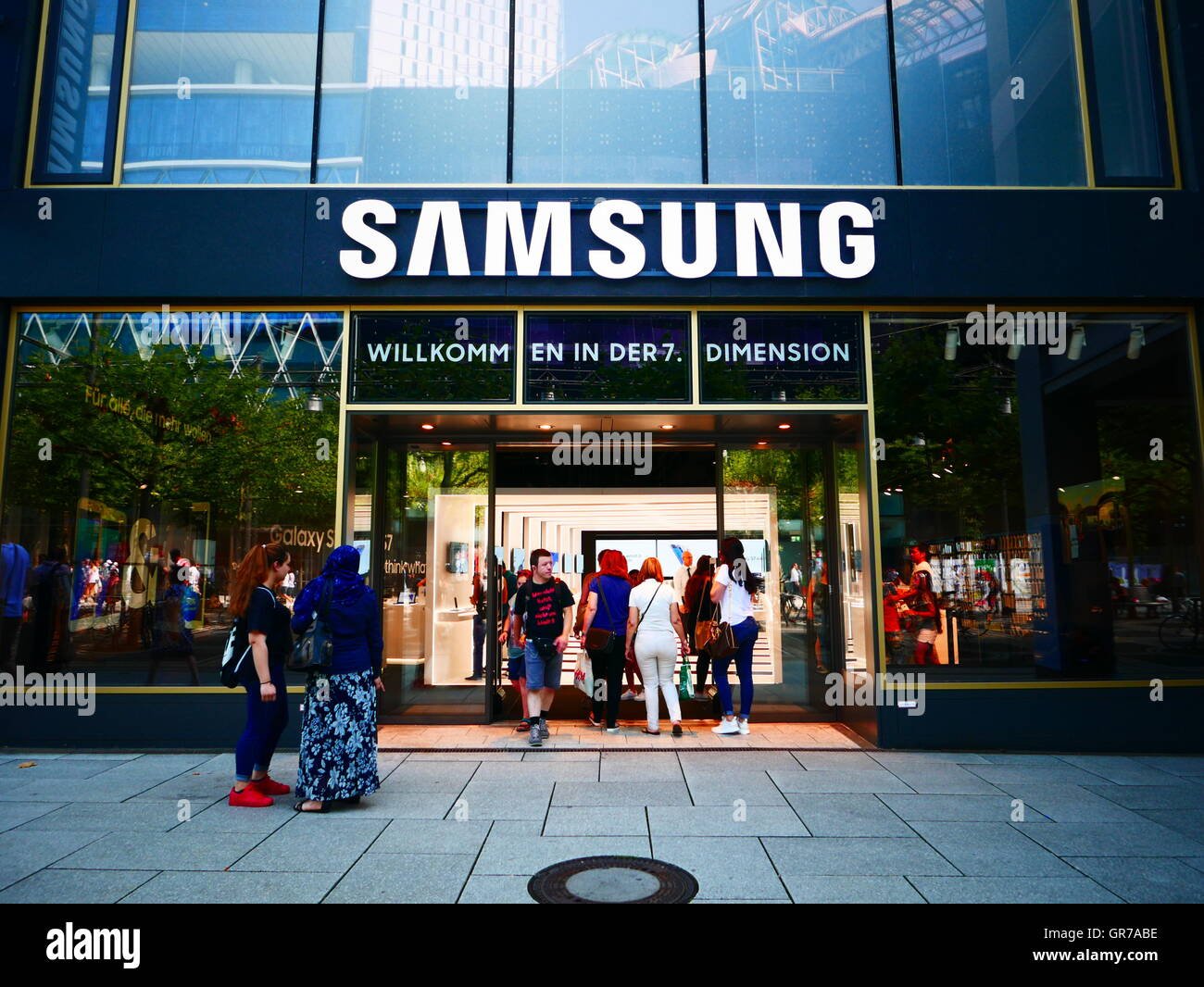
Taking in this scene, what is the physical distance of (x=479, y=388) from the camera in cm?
767

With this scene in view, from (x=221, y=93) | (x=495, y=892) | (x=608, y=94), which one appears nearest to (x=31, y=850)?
(x=495, y=892)

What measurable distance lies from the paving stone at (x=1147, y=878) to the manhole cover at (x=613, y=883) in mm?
2258

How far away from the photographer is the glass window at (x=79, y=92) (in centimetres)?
764

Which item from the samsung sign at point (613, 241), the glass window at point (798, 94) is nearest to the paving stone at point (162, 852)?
the samsung sign at point (613, 241)

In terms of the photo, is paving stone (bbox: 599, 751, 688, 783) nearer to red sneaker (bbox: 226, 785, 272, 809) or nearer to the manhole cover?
the manhole cover

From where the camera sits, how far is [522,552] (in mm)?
9344

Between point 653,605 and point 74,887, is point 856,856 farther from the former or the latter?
point 74,887

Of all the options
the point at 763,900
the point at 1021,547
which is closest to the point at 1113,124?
the point at 1021,547

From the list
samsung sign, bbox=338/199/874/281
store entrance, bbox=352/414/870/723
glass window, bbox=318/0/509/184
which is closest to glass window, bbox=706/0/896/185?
samsung sign, bbox=338/199/874/281

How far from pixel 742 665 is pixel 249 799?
4619 millimetres

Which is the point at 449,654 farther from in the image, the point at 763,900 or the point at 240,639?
the point at 763,900

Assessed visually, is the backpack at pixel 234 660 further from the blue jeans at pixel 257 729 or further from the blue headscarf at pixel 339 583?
the blue headscarf at pixel 339 583

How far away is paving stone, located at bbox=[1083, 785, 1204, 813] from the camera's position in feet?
17.9

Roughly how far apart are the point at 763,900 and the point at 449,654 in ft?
17.6
